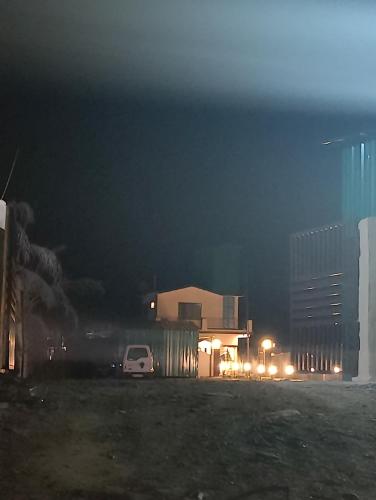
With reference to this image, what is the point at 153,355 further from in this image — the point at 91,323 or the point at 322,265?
the point at 91,323

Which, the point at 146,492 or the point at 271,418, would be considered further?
the point at 271,418

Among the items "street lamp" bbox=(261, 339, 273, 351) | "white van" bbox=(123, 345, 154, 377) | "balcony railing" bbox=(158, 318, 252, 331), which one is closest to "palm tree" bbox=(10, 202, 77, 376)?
"white van" bbox=(123, 345, 154, 377)

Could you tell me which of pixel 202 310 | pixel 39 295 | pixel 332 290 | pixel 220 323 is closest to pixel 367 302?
pixel 332 290

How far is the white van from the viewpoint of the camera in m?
24.6

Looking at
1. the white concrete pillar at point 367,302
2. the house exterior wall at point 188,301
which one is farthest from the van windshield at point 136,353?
the house exterior wall at point 188,301

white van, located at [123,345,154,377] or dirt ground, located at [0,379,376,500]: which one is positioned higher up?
white van, located at [123,345,154,377]

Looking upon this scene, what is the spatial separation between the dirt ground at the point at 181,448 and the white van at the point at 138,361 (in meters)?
12.2

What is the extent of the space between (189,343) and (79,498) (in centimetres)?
2071

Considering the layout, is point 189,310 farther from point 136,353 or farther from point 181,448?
point 181,448

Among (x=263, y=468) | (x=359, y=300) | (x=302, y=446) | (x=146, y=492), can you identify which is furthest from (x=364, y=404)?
(x=359, y=300)

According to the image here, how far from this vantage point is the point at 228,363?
30.4 m

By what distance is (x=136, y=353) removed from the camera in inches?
995

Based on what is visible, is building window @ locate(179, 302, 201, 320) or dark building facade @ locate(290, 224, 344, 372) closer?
dark building facade @ locate(290, 224, 344, 372)

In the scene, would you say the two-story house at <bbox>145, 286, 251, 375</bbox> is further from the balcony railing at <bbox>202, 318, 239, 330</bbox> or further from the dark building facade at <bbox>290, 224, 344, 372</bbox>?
the dark building facade at <bbox>290, 224, 344, 372</bbox>
